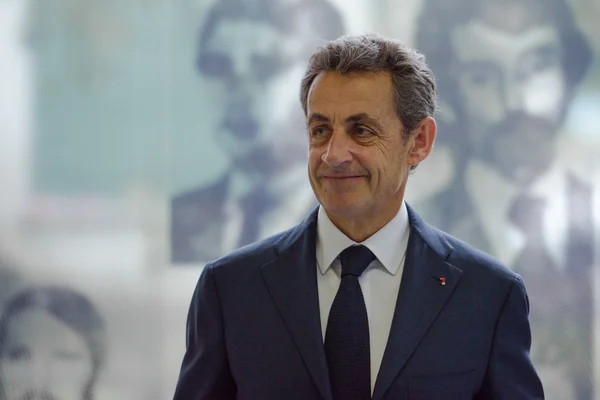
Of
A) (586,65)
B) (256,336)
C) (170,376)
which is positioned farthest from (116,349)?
(586,65)

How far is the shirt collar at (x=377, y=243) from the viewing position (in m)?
1.48

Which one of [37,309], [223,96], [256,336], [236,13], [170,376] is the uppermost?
[236,13]

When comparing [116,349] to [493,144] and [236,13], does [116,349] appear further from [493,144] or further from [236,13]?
[493,144]

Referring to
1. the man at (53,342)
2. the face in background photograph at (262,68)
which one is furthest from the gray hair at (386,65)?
the man at (53,342)

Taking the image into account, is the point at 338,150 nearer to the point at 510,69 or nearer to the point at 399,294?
the point at 399,294

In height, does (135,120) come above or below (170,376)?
above

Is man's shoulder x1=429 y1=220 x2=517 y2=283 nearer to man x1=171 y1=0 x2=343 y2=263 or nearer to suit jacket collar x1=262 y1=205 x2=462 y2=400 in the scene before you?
suit jacket collar x1=262 y1=205 x2=462 y2=400

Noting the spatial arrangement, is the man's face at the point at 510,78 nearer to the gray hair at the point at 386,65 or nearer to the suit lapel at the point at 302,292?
the gray hair at the point at 386,65

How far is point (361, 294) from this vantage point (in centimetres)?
A: 144

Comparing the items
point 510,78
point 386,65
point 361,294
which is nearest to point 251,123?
point 510,78

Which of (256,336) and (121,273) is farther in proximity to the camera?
(121,273)

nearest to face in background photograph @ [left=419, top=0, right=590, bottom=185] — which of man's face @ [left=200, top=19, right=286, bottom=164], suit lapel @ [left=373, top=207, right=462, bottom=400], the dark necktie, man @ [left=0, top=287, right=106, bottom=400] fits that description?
man's face @ [left=200, top=19, right=286, bottom=164]

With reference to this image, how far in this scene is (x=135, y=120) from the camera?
232 centimetres

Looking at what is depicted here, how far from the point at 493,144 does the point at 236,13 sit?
0.87 meters
